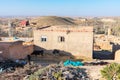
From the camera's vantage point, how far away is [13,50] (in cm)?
2688

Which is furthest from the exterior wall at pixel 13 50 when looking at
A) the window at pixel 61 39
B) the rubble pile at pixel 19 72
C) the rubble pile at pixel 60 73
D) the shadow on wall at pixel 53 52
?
the rubble pile at pixel 60 73

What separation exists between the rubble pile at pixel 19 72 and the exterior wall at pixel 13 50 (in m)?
3.53

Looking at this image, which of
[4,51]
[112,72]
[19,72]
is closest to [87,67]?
[112,72]

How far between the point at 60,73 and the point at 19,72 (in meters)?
3.20

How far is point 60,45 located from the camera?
3031cm

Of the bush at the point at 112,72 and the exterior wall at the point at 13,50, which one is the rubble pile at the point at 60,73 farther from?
the exterior wall at the point at 13,50

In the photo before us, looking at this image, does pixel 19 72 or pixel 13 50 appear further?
pixel 13 50

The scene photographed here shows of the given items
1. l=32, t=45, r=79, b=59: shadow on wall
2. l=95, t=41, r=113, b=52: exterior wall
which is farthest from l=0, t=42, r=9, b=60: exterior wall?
l=95, t=41, r=113, b=52: exterior wall

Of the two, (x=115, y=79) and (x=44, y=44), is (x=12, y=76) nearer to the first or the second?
(x=115, y=79)

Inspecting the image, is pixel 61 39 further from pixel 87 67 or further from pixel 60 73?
pixel 60 73

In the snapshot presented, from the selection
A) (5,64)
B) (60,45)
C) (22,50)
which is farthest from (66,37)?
(5,64)

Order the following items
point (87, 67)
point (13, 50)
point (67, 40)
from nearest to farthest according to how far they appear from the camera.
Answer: point (87, 67), point (13, 50), point (67, 40)

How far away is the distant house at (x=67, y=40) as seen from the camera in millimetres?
29500

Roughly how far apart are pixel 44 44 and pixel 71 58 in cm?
337
